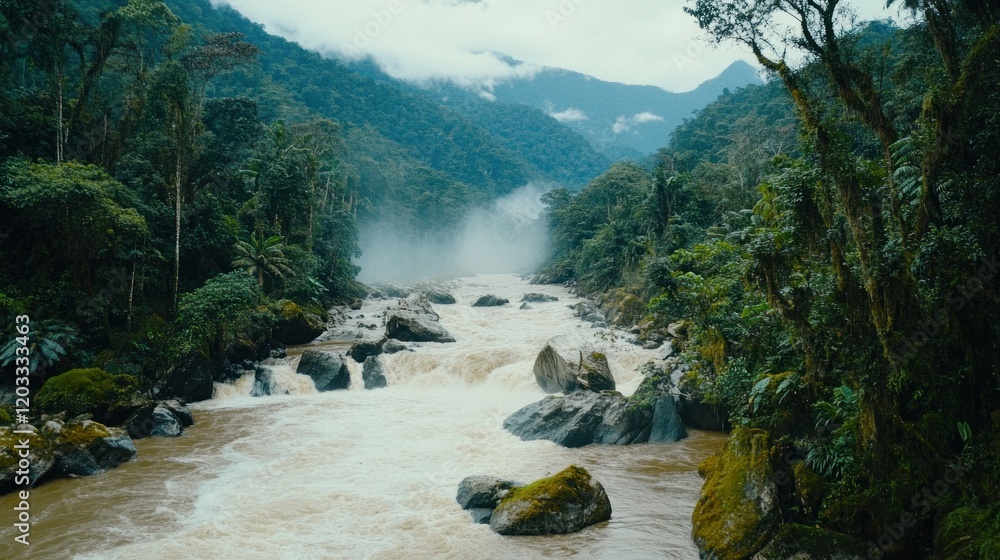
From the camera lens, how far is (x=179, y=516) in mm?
10234

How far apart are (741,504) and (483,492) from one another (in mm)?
4272

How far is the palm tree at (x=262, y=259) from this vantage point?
2716 centimetres

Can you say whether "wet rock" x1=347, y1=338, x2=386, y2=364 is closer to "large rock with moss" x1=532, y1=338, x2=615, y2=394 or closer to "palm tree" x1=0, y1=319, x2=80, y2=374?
"large rock with moss" x1=532, y1=338, x2=615, y2=394

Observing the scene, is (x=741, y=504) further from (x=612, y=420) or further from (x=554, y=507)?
(x=612, y=420)

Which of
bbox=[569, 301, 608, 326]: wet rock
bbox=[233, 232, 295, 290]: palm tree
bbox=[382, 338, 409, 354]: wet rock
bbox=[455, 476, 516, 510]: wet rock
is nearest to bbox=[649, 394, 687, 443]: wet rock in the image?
bbox=[455, 476, 516, 510]: wet rock

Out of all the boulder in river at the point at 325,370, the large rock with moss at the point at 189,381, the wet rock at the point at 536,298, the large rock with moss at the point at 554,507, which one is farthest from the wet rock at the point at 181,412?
the wet rock at the point at 536,298

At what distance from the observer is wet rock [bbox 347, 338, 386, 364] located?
22625mm

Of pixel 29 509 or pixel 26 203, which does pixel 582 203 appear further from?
pixel 29 509

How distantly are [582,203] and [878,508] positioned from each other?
53046 mm

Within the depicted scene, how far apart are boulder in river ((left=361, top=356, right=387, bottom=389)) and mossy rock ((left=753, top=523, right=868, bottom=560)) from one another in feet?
51.1

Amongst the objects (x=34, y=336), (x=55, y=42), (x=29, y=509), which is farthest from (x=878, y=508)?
(x=55, y=42)

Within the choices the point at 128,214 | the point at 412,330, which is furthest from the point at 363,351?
the point at 128,214

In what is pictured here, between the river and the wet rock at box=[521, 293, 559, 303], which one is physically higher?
the wet rock at box=[521, 293, 559, 303]

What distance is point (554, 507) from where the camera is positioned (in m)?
9.49
